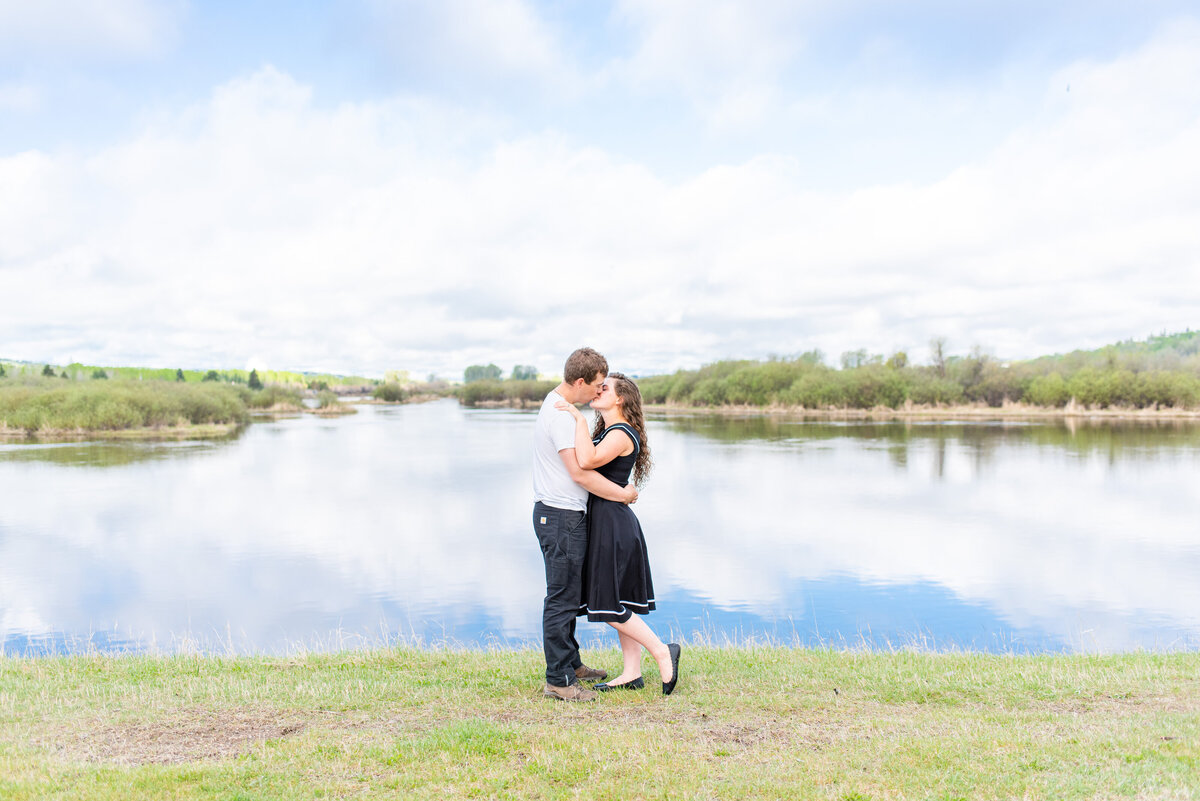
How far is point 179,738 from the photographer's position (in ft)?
15.1

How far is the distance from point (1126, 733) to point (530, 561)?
45.9ft

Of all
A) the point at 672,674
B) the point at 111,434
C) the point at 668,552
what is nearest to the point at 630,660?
the point at 672,674

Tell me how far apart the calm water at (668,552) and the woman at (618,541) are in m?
4.94

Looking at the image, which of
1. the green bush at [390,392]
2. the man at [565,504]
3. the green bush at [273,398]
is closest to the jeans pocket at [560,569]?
the man at [565,504]

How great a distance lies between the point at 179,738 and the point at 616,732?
2.58m

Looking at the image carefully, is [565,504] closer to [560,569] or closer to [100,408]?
[560,569]

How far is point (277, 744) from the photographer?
4.41 m

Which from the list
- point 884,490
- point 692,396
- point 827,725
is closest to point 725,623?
point 827,725

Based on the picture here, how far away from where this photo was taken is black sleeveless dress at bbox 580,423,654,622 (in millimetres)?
5238

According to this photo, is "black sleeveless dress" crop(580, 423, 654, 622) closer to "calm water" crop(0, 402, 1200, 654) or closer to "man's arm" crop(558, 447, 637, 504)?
"man's arm" crop(558, 447, 637, 504)

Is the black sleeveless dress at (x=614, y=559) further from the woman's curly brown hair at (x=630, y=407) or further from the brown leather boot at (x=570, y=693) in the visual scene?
the brown leather boot at (x=570, y=693)

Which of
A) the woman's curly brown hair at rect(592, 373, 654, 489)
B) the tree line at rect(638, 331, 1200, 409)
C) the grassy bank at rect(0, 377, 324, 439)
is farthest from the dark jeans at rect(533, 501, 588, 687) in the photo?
the tree line at rect(638, 331, 1200, 409)

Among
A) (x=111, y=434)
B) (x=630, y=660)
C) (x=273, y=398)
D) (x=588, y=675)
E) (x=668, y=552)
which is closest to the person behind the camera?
(x=630, y=660)

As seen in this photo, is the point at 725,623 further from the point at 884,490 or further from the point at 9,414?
the point at 9,414
